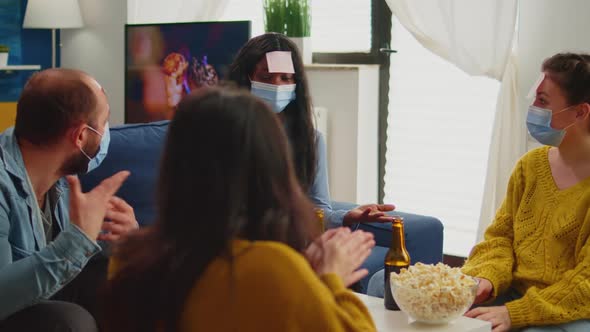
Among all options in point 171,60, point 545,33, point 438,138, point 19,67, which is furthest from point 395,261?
point 19,67

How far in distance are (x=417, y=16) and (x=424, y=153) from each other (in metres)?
0.66

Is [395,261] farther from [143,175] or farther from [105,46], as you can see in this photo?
[105,46]

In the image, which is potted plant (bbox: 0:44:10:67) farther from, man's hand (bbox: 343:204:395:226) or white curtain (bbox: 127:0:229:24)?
man's hand (bbox: 343:204:395:226)

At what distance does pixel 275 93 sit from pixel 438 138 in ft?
5.09

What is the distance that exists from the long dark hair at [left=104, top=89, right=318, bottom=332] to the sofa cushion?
5.77 ft

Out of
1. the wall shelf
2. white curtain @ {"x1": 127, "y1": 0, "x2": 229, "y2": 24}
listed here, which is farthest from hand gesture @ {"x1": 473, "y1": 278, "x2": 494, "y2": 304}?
the wall shelf

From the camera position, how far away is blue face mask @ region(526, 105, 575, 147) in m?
2.62

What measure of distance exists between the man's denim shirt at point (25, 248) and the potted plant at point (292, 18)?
2.35m

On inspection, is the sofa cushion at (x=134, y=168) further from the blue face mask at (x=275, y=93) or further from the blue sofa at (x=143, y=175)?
the blue face mask at (x=275, y=93)

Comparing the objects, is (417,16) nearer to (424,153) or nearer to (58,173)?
(424,153)

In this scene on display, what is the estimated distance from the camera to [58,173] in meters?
2.31

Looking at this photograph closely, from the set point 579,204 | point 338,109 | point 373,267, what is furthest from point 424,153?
point 579,204

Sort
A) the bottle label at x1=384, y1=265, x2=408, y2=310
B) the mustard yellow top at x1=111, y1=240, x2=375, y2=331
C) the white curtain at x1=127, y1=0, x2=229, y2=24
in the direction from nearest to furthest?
the mustard yellow top at x1=111, y1=240, x2=375, y2=331 → the bottle label at x1=384, y1=265, x2=408, y2=310 → the white curtain at x1=127, y1=0, x2=229, y2=24

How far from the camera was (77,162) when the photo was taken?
7.64ft
